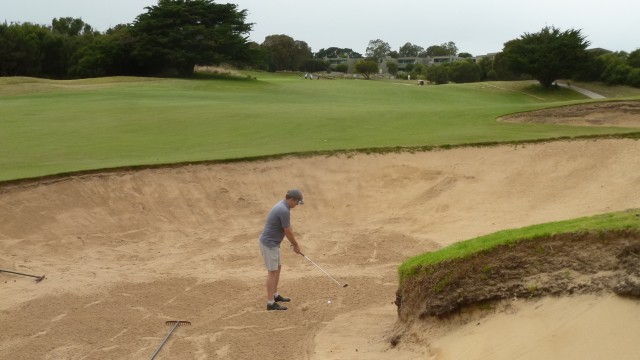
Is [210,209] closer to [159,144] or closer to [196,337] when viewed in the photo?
[159,144]

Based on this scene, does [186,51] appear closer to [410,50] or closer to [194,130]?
[194,130]

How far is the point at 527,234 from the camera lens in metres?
7.71

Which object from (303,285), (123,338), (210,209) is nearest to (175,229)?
(210,209)

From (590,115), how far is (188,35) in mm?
42667

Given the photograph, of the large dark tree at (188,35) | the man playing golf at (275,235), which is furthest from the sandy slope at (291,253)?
the large dark tree at (188,35)

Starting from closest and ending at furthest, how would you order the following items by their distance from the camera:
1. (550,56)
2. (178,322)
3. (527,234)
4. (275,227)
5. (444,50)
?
1. (527,234)
2. (178,322)
3. (275,227)
4. (550,56)
5. (444,50)

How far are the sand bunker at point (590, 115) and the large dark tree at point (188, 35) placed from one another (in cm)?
3901

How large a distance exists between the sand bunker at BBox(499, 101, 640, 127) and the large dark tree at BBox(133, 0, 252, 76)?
3901 centimetres

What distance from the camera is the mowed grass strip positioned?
284 inches

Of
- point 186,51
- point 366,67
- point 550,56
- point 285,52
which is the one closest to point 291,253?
point 550,56

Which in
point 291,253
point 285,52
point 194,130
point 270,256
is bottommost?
point 291,253

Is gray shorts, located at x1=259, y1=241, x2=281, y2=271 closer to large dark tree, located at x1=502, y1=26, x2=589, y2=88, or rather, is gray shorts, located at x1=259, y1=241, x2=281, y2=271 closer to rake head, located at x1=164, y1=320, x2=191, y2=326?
rake head, located at x1=164, y1=320, x2=191, y2=326

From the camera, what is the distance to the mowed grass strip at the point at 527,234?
23.6ft

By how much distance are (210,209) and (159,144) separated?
568 cm
